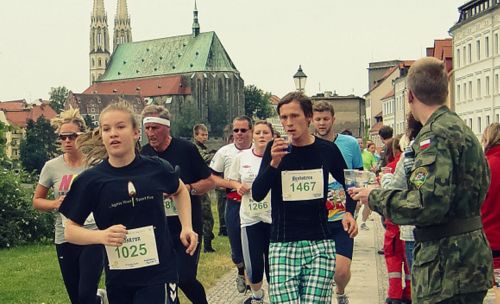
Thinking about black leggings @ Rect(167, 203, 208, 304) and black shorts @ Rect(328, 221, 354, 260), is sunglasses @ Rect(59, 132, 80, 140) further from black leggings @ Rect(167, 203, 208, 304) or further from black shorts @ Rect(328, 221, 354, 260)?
black shorts @ Rect(328, 221, 354, 260)

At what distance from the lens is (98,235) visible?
218 inches

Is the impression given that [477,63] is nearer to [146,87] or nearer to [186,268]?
[186,268]

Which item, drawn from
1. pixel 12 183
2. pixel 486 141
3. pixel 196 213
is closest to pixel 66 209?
pixel 196 213

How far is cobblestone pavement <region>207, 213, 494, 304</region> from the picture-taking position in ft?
35.8

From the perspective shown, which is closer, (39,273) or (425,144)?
(425,144)

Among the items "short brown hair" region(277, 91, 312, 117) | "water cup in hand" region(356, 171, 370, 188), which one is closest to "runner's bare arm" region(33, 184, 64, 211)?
"short brown hair" region(277, 91, 312, 117)

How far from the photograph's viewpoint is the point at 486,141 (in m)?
7.73

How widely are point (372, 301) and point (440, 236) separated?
6030 mm

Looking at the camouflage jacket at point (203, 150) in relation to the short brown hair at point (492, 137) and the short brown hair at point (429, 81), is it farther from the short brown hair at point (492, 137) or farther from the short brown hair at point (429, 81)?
the short brown hair at point (429, 81)

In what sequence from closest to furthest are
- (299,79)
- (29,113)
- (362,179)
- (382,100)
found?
1. (362,179)
2. (299,79)
3. (382,100)
4. (29,113)

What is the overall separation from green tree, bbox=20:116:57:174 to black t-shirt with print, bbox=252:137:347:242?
124782mm

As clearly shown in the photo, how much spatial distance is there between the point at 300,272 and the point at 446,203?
2.30 metres

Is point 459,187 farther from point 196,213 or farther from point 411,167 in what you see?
point 196,213

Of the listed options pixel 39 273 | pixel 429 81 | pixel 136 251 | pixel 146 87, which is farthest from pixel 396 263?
pixel 146 87
